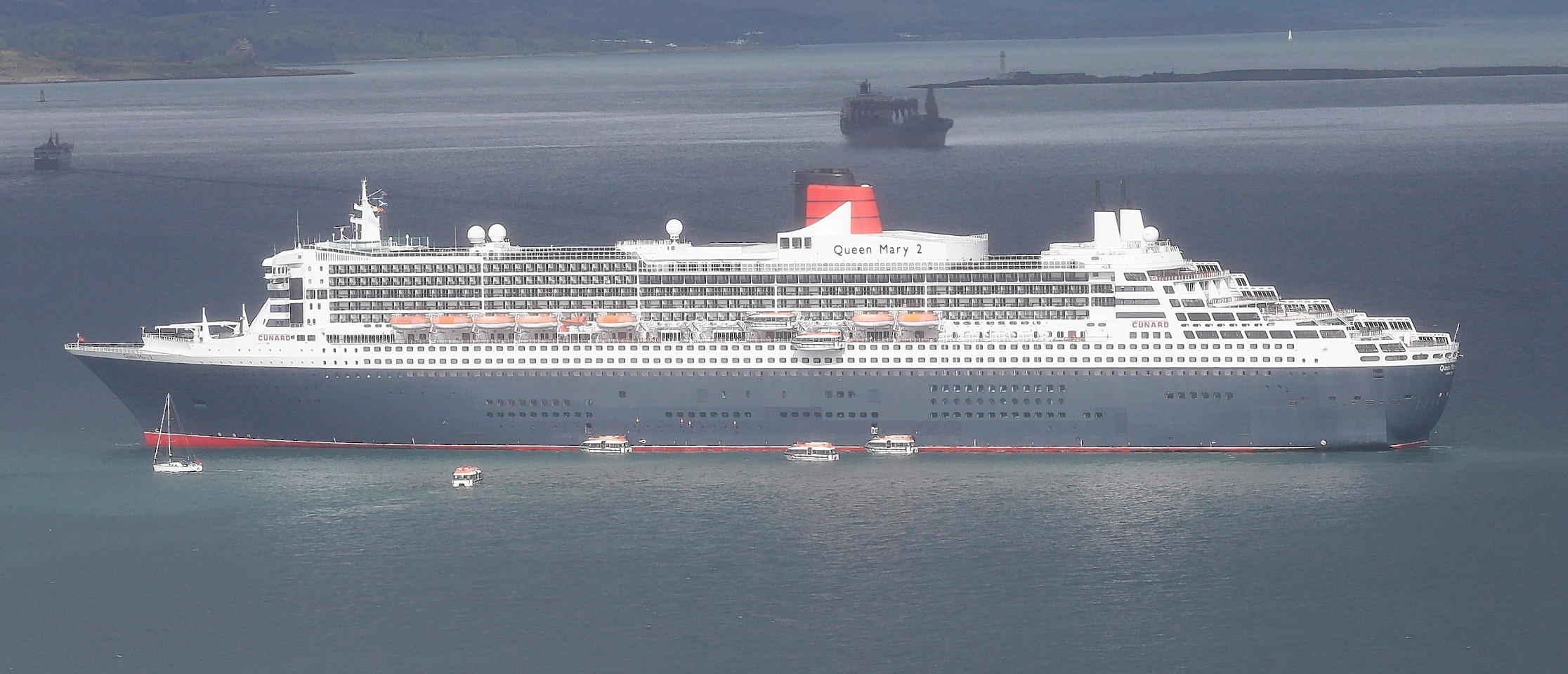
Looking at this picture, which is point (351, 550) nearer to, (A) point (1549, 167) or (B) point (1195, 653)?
(B) point (1195, 653)

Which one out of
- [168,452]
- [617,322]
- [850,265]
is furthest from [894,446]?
[168,452]

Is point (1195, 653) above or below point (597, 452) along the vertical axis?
below

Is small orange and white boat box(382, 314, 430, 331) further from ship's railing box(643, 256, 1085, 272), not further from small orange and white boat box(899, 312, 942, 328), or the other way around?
small orange and white boat box(899, 312, 942, 328)

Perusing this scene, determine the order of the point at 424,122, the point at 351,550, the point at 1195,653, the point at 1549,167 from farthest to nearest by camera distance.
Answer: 1. the point at 424,122
2. the point at 1549,167
3. the point at 351,550
4. the point at 1195,653

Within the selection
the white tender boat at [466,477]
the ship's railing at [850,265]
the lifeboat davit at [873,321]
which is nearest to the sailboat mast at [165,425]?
the white tender boat at [466,477]

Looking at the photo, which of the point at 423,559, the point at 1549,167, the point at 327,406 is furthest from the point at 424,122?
the point at 423,559

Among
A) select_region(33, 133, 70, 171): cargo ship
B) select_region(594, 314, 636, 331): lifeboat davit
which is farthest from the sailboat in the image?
select_region(33, 133, 70, 171): cargo ship
